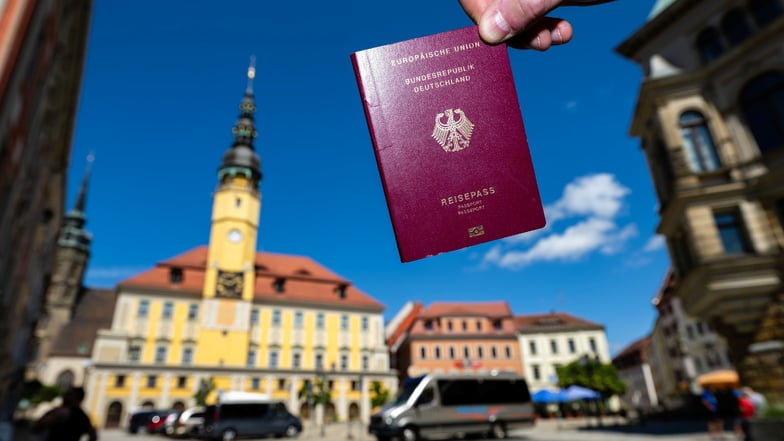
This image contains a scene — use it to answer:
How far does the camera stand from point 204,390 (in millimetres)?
37625

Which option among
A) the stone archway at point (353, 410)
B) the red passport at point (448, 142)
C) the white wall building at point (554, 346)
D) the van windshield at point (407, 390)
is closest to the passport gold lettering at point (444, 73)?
the red passport at point (448, 142)

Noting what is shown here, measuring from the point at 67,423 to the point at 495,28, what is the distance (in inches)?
267

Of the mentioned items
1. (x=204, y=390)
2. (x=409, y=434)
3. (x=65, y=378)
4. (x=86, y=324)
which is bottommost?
(x=409, y=434)

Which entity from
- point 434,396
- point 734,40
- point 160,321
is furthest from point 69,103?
point 734,40

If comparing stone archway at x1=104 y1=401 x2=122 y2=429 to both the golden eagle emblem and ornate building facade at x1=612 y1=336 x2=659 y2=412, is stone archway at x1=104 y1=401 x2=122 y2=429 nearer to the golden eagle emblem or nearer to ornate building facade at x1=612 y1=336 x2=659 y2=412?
the golden eagle emblem

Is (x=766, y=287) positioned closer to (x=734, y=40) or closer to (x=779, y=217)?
(x=779, y=217)

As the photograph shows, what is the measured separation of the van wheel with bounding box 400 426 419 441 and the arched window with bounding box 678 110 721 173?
12698 millimetres

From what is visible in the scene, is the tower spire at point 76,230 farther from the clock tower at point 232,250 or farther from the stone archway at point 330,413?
the stone archway at point 330,413

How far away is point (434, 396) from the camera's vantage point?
16641mm

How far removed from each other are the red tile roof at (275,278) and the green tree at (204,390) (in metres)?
8.82

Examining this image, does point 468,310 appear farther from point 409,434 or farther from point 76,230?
point 76,230

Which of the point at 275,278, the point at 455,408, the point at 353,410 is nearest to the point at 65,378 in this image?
the point at 275,278

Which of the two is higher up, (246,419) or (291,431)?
(246,419)

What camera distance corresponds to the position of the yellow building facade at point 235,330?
38.4 m
